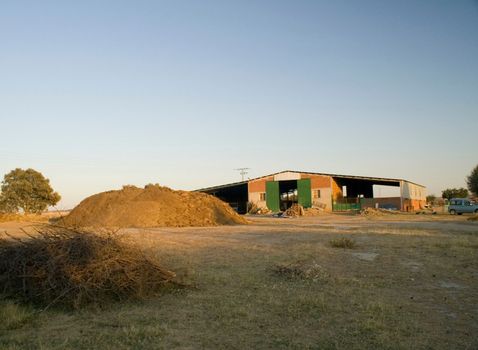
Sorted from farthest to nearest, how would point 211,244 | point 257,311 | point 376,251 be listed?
point 211,244
point 376,251
point 257,311

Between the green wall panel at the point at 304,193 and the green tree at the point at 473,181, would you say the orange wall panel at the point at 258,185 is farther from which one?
the green tree at the point at 473,181

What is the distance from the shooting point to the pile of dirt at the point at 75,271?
722cm

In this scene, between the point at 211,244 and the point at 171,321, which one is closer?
the point at 171,321

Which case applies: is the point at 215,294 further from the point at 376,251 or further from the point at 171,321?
the point at 376,251

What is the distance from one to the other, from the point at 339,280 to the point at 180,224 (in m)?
21.7

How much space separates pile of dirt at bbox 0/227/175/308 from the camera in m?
7.22

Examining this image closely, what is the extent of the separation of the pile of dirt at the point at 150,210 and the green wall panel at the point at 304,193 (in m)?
20.5

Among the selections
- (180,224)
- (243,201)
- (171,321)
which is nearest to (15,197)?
(243,201)

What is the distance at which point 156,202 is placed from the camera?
105 ft

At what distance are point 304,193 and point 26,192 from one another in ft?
114

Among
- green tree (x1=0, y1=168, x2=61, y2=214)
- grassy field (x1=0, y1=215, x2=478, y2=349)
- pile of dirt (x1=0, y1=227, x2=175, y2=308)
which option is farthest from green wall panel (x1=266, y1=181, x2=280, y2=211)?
pile of dirt (x1=0, y1=227, x2=175, y2=308)

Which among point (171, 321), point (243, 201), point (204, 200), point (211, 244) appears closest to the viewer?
point (171, 321)

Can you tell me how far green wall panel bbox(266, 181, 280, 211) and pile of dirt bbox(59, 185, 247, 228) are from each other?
822 inches

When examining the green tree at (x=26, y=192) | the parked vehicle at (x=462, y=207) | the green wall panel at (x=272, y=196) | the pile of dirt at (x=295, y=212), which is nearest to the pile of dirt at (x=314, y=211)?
the pile of dirt at (x=295, y=212)
